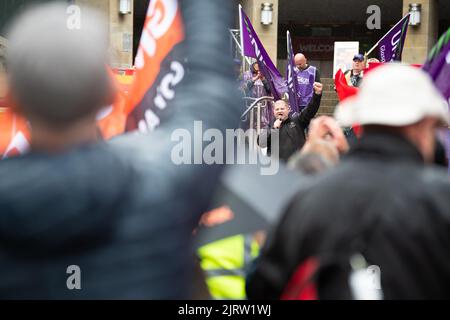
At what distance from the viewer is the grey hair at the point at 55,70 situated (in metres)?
1.71

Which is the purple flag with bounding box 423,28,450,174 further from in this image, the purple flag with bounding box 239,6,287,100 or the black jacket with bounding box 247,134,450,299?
the purple flag with bounding box 239,6,287,100

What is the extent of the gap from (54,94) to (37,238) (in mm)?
278

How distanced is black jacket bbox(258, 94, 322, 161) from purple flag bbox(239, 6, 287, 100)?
6.29 ft

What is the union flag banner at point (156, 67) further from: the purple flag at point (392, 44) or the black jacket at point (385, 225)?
the purple flag at point (392, 44)

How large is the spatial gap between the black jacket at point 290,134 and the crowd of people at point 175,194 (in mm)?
5955

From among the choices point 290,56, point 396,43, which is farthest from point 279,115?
point 396,43

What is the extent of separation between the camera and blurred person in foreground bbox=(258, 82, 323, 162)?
8422 mm

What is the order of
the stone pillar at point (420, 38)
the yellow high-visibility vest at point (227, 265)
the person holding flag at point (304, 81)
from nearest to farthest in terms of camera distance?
the yellow high-visibility vest at point (227, 265) < the person holding flag at point (304, 81) < the stone pillar at point (420, 38)

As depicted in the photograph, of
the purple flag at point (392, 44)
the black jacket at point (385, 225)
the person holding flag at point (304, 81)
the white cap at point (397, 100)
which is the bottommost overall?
the black jacket at point (385, 225)

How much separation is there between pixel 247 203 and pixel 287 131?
584cm

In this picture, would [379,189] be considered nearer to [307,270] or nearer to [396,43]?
[307,270]

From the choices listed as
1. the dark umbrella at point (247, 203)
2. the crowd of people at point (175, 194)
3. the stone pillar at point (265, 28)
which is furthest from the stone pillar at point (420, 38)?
the crowd of people at point (175, 194)

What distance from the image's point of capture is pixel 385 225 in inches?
80.0
